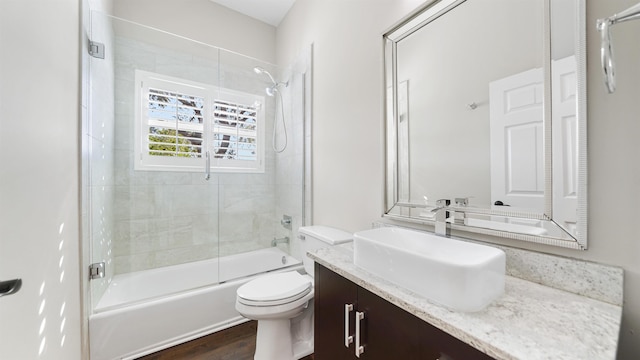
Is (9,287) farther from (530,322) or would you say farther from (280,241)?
(280,241)

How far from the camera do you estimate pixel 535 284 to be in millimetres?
861

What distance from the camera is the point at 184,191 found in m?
2.35

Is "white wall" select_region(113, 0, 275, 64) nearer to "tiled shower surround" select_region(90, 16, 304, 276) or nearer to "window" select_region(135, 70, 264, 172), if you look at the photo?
"tiled shower surround" select_region(90, 16, 304, 276)

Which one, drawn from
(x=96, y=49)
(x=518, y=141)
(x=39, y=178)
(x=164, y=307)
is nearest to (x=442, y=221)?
(x=518, y=141)

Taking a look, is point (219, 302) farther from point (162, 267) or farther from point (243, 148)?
point (243, 148)

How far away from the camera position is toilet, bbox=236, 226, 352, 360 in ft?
4.67

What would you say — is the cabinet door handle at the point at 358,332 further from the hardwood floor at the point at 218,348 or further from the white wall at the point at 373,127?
the hardwood floor at the point at 218,348

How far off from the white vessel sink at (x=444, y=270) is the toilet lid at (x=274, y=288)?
664mm

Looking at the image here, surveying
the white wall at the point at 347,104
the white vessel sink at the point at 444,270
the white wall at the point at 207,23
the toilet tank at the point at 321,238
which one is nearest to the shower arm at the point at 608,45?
the white vessel sink at the point at 444,270

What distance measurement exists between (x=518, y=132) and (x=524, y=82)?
19 cm

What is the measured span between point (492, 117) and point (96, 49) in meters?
2.32

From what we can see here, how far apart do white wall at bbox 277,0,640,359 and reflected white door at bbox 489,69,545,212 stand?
0.45 feet

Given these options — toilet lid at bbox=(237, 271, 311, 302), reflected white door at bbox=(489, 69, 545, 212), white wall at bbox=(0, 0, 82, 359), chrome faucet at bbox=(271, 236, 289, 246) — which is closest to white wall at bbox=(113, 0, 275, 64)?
white wall at bbox=(0, 0, 82, 359)

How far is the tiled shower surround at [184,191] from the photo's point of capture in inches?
81.2
